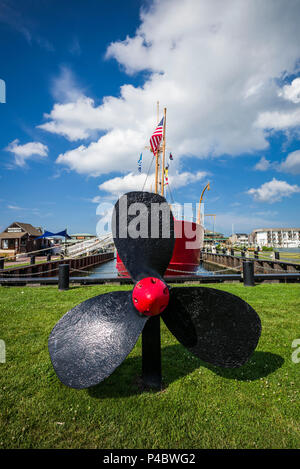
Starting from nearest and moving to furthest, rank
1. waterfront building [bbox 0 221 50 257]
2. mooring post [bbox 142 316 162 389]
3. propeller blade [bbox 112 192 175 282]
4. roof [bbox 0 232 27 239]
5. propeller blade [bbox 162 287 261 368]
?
propeller blade [bbox 162 287 261 368] → mooring post [bbox 142 316 162 389] → propeller blade [bbox 112 192 175 282] → waterfront building [bbox 0 221 50 257] → roof [bbox 0 232 27 239]

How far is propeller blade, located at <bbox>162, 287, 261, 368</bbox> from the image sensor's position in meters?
2.46

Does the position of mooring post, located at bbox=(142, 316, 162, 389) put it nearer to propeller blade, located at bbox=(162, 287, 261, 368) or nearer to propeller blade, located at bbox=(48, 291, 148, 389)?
propeller blade, located at bbox=(162, 287, 261, 368)

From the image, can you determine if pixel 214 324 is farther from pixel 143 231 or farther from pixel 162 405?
pixel 143 231

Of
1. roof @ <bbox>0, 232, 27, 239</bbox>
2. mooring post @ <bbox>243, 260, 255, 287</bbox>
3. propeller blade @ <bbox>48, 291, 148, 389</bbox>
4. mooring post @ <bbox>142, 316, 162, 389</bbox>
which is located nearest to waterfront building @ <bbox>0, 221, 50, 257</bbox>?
roof @ <bbox>0, 232, 27, 239</bbox>

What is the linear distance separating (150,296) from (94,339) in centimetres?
79

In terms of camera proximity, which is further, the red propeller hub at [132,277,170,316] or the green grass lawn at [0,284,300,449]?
the red propeller hub at [132,277,170,316]

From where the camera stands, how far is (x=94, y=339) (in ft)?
7.98

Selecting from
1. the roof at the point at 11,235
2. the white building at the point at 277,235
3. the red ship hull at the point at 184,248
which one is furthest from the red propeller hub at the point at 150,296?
the white building at the point at 277,235

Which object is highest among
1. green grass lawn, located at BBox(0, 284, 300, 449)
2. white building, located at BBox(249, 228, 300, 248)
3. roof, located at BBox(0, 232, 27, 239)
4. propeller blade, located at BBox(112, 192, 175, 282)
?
white building, located at BBox(249, 228, 300, 248)

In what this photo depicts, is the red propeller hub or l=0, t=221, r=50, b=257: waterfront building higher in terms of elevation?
l=0, t=221, r=50, b=257: waterfront building

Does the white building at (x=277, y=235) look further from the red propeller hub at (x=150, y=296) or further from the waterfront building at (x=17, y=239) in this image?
the red propeller hub at (x=150, y=296)

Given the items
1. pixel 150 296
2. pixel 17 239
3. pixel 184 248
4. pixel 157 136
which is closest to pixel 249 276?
pixel 184 248
